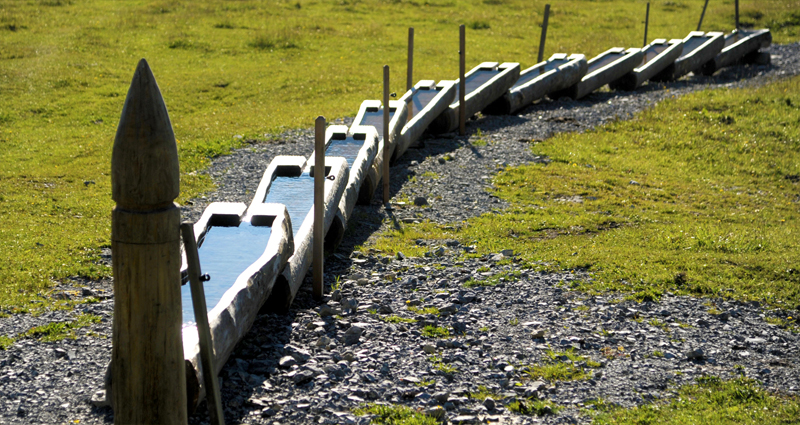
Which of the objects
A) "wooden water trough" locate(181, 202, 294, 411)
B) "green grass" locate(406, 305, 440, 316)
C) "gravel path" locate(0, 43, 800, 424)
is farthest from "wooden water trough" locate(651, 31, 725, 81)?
"wooden water trough" locate(181, 202, 294, 411)

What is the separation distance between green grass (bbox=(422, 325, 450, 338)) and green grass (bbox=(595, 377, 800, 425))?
174 cm

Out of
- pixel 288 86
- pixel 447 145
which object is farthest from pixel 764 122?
pixel 288 86

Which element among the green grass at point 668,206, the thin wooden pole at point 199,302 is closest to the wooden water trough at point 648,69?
the green grass at point 668,206

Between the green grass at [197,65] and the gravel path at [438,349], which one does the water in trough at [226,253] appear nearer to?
the gravel path at [438,349]

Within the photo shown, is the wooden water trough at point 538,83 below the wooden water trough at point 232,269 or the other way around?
the other way around

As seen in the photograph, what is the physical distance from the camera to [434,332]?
6.85m

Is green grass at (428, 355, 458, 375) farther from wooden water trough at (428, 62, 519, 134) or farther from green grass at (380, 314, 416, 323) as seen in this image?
wooden water trough at (428, 62, 519, 134)

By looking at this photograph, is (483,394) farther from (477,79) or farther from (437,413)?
(477,79)

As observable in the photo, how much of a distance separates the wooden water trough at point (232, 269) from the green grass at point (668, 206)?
6.96 ft

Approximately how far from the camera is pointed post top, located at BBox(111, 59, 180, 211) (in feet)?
12.0

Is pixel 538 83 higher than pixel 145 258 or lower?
higher

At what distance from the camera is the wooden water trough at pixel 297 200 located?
7.20 m

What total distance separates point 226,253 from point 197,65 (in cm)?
1420

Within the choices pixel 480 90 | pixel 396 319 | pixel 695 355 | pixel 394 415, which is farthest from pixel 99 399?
pixel 480 90
